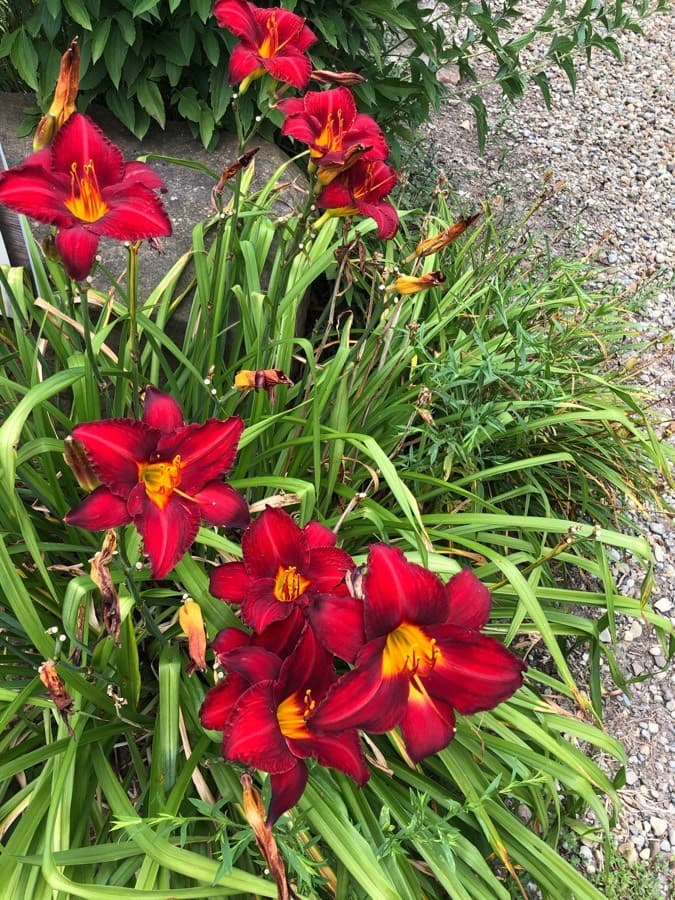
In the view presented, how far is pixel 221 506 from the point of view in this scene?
105 centimetres

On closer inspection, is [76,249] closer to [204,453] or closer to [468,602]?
[204,453]

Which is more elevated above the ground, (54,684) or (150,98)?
(150,98)

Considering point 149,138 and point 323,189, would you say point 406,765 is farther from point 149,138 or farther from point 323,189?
point 149,138

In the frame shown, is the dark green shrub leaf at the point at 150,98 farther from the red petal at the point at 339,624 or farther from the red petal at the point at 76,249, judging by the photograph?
the red petal at the point at 339,624

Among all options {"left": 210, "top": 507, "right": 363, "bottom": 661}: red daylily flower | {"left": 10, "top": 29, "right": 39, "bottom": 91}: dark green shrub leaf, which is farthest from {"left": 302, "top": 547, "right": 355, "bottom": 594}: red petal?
{"left": 10, "top": 29, "right": 39, "bottom": 91}: dark green shrub leaf

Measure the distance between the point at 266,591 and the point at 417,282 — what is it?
2.08ft

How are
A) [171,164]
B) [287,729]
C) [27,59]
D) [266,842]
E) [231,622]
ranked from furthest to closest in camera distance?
[171,164]
[27,59]
[231,622]
[287,729]
[266,842]

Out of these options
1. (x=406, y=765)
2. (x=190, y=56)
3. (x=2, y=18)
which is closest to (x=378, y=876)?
(x=406, y=765)

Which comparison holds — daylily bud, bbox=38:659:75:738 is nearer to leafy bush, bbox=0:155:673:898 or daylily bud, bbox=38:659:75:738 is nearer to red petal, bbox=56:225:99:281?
leafy bush, bbox=0:155:673:898

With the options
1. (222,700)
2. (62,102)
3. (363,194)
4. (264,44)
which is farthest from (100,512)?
(264,44)

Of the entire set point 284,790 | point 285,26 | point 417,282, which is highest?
point 285,26

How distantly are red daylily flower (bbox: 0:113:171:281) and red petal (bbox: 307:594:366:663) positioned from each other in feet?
1.83

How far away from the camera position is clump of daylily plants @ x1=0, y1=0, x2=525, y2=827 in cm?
87

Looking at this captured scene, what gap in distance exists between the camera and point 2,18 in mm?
2570
